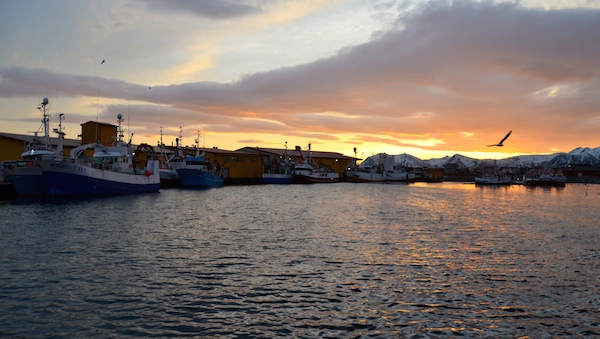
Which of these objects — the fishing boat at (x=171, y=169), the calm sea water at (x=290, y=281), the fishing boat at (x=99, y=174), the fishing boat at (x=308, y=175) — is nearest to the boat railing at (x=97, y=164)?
the fishing boat at (x=99, y=174)

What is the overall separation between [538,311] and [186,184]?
248 feet

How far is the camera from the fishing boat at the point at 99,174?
1890 inches

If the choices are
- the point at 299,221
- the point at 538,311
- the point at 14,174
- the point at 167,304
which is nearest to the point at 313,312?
the point at 167,304

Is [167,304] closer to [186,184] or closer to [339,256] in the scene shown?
[339,256]

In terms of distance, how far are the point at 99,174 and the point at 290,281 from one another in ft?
145

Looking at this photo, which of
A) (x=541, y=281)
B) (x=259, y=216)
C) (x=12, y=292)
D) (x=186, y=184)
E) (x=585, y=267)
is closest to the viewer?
(x=12, y=292)

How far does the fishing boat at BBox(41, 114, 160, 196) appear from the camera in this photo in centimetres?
4800

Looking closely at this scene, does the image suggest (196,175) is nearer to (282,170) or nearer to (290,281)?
(282,170)

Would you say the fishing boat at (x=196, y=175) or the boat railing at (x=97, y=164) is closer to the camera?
the boat railing at (x=97, y=164)

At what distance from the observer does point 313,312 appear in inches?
494

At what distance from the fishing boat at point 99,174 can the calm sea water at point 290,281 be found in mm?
19170

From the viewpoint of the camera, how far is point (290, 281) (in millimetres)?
15773

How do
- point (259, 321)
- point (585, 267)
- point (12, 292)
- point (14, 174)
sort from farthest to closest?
point (14, 174) < point (585, 267) < point (12, 292) < point (259, 321)

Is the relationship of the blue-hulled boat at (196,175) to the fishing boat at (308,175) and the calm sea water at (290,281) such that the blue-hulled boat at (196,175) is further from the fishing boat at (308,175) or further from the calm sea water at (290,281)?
the calm sea water at (290,281)
